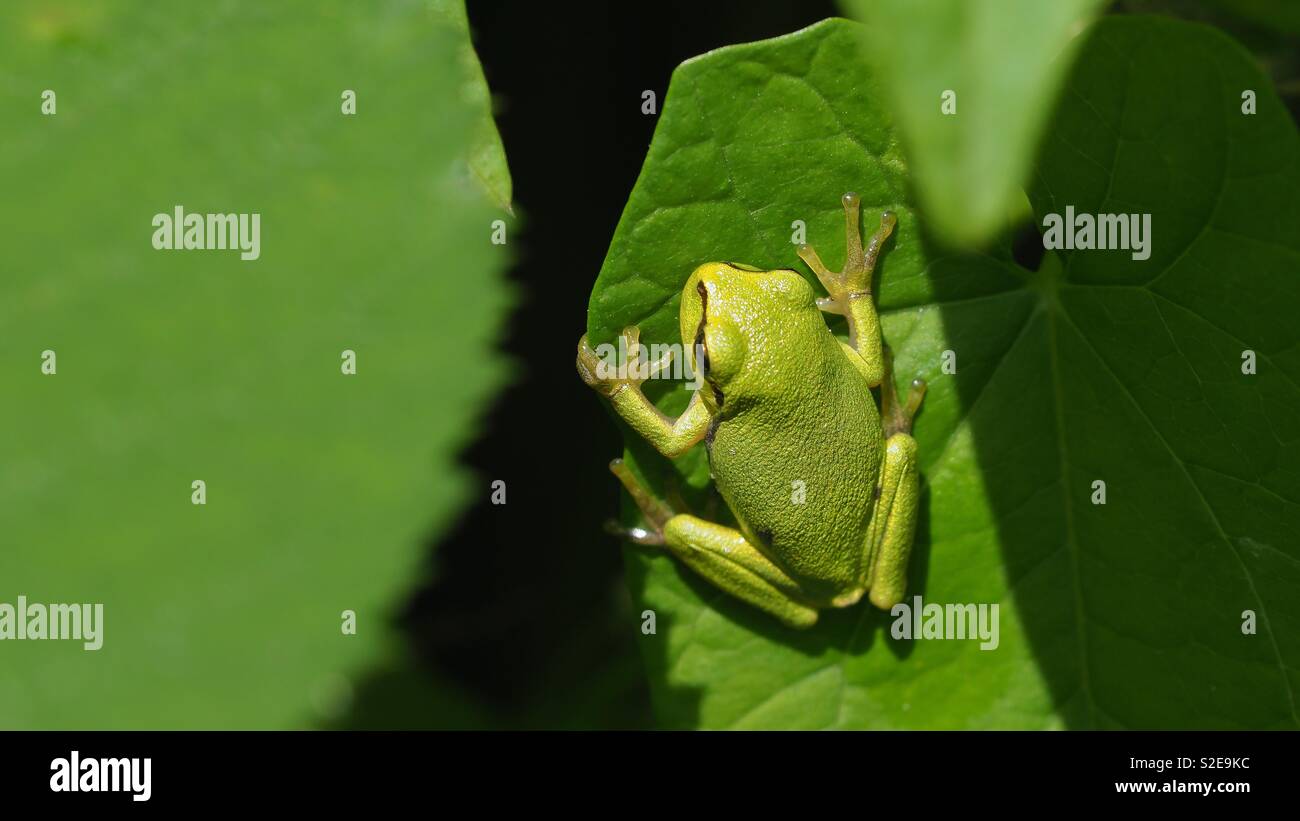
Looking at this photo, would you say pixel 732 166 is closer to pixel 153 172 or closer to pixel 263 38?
pixel 263 38

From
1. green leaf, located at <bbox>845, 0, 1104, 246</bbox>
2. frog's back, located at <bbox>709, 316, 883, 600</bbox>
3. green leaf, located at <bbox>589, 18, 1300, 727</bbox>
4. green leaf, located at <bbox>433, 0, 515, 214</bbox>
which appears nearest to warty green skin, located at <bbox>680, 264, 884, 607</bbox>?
frog's back, located at <bbox>709, 316, 883, 600</bbox>

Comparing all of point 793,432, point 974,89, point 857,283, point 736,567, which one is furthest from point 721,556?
point 974,89

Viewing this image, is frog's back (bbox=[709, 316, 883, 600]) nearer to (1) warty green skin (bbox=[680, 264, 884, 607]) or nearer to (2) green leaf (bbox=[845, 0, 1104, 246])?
(1) warty green skin (bbox=[680, 264, 884, 607])

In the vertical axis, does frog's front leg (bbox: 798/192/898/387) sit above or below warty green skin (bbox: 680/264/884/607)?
above

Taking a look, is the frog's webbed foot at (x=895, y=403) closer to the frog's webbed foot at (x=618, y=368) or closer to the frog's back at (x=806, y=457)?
the frog's back at (x=806, y=457)

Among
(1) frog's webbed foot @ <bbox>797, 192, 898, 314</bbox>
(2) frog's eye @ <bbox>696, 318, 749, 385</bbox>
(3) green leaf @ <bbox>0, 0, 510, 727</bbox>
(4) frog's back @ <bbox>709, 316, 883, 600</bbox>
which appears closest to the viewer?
(3) green leaf @ <bbox>0, 0, 510, 727</bbox>

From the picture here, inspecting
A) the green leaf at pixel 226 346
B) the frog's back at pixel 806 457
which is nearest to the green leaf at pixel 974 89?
the green leaf at pixel 226 346

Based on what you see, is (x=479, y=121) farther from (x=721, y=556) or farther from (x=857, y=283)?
(x=721, y=556)

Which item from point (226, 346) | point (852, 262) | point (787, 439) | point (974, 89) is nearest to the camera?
point (974, 89)
